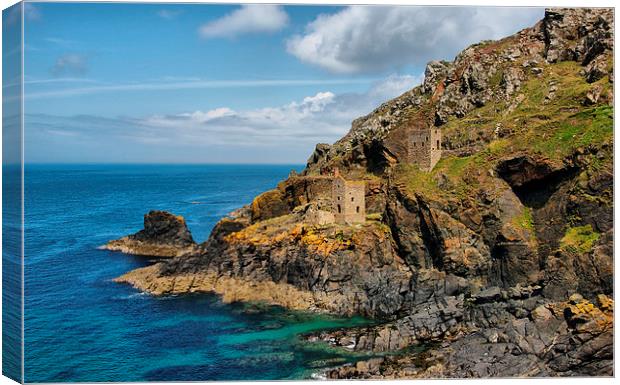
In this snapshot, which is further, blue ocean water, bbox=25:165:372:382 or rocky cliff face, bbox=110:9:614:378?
rocky cliff face, bbox=110:9:614:378

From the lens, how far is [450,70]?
52.2 m

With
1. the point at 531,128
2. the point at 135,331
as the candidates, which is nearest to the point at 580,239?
the point at 531,128

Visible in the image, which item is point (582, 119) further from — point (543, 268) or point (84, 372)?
point (84, 372)

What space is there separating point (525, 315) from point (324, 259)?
14.1 m

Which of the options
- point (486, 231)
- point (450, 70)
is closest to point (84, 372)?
point (486, 231)

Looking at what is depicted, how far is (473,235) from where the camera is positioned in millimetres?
39688

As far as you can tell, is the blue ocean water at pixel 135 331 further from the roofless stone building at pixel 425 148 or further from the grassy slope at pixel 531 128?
the roofless stone building at pixel 425 148

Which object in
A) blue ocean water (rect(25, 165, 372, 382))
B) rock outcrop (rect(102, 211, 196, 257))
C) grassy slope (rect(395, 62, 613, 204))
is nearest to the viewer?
blue ocean water (rect(25, 165, 372, 382))

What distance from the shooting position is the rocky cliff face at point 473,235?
102ft

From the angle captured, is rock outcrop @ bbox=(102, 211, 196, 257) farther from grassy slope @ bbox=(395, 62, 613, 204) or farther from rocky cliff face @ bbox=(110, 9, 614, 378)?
grassy slope @ bbox=(395, 62, 613, 204)

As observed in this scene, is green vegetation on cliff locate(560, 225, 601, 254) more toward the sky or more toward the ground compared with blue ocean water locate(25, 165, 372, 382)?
more toward the sky

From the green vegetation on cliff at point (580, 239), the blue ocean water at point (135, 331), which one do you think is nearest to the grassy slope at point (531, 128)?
the green vegetation on cliff at point (580, 239)

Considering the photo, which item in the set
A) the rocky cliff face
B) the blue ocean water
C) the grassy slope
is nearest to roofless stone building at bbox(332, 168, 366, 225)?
the rocky cliff face

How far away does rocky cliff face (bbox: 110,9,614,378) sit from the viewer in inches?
1219
